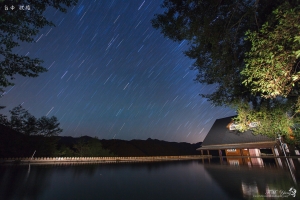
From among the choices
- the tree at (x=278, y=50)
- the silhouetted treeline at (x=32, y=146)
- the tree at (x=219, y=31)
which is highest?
the tree at (x=219, y=31)

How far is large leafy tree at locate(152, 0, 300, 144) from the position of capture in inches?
158

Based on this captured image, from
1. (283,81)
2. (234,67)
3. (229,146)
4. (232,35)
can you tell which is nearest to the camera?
(283,81)

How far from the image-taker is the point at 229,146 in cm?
2031

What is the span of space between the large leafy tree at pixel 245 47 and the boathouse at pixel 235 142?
437 inches

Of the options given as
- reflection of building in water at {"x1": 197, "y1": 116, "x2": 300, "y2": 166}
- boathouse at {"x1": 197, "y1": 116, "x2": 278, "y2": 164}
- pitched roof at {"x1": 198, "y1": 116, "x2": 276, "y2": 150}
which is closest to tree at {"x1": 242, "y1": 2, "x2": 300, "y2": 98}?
reflection of building in water at {"x1": 197, "y1": 116, "x2": 300, "y2": 166}

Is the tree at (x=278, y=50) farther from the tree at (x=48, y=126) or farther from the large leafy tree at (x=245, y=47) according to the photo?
the tree at (x=48, y=126)

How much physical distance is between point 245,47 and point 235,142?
1749 centimetres

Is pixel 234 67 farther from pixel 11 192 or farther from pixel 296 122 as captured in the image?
pixel 11 192

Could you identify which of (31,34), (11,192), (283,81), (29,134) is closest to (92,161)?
(29,134)

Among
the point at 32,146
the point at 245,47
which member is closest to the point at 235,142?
the point at 245,47

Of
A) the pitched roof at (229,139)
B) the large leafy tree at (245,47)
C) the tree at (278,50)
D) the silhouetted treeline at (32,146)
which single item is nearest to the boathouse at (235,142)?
the pitched roof at (229,139)

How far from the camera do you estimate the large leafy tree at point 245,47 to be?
400 cm

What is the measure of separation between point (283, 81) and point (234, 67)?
3457 millimetres

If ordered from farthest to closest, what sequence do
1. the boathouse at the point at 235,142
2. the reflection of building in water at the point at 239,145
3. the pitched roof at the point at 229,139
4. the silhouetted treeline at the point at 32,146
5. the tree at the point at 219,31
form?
the silhouetted treeline at the point at 32,146, the pitched roof at the point at 229,139, the boathouse at the point at 235,142, the reflection of building in water at the point at 239,145, the tree at the point at 219,31
